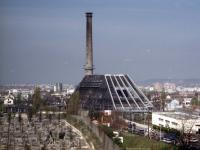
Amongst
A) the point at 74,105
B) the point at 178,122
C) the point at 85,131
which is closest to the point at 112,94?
the point at 74,105

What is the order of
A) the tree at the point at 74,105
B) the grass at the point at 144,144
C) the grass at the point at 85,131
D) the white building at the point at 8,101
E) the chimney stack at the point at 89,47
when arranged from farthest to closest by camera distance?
the white building at the point at 8,101 → the chimney stack at the point at 89,47 → the tree at the point at 74,105 → the grass at the point at 85,131 → the grass at the point at 144,144

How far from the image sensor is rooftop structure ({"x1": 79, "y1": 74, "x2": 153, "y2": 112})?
23741 mm

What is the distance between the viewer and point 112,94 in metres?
25.0

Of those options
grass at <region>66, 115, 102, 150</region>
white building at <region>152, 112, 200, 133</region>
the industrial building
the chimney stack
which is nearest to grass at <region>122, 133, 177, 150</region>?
grass at <region>66, 115, 102, 150</region>

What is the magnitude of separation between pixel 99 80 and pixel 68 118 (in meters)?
5.89

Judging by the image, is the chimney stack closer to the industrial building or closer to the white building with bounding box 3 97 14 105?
the industrial building

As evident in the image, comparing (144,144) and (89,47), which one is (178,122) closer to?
(144,144)

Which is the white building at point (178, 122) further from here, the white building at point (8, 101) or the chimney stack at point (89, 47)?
the white building at point (8, 101)

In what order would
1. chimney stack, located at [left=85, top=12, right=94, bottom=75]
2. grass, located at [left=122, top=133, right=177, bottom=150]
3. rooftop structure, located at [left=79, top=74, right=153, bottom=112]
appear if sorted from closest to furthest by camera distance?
grass, located at [left=122, top=133, right=177, bottom=150], rooftop structure, located at [left=79, top=74, right=153, bottom=112], chimney stack, located at [left=85, top=12, right=94, bottom=75]

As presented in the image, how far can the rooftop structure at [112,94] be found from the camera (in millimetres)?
23741

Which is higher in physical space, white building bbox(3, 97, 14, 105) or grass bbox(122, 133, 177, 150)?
white building bbox(3, 97, 14, 105)

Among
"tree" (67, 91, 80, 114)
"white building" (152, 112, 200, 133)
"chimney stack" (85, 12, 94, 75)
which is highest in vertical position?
"chimney stack" (85, 12, 94, 75)

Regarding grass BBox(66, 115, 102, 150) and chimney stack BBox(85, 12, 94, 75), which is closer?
grass BBox(66, 115, 102, 150)

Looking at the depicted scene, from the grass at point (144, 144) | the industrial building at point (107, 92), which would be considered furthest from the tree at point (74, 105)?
the grass at point (144, 144)
